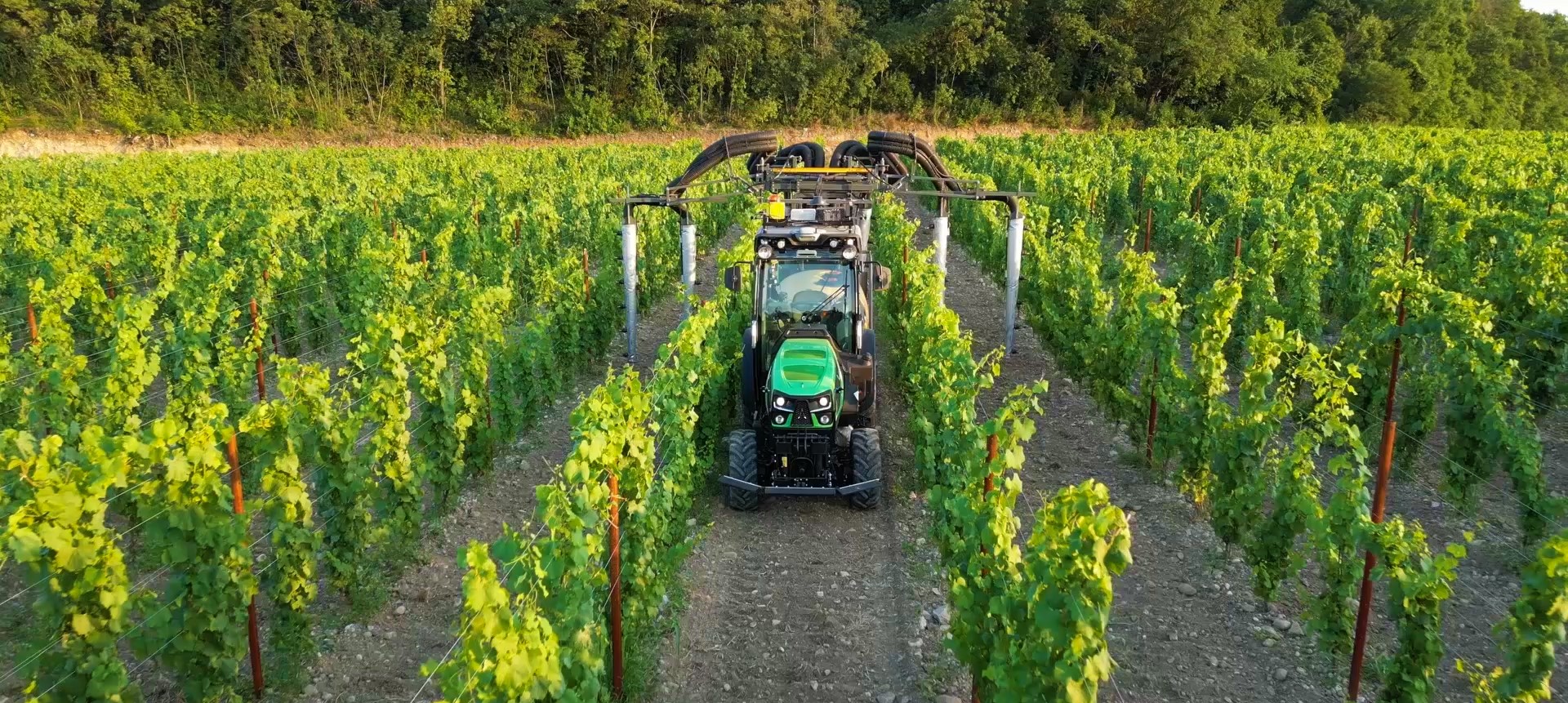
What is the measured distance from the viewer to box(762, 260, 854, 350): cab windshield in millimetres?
7777

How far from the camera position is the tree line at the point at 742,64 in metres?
48.3

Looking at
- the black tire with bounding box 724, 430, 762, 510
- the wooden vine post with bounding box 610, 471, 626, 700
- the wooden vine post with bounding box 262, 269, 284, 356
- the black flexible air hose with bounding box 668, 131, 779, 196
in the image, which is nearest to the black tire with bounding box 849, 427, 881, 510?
the black tire with bounding box 724, 430, 762, 510

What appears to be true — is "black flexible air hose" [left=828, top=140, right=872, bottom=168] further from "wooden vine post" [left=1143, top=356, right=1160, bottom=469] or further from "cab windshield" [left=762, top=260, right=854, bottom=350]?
"wooden vine post" [left=1143, top=356, right=1160, bottom=469]

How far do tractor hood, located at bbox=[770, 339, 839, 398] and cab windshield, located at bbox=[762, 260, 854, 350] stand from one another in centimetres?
55

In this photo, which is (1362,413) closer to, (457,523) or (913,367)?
(913,367)

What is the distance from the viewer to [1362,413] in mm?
8188

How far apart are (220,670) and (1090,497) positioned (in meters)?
4.17

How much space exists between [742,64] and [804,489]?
156ft

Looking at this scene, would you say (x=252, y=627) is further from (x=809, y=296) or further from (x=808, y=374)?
(x=809, y=296)

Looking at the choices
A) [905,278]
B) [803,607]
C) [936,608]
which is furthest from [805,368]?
[905,278]

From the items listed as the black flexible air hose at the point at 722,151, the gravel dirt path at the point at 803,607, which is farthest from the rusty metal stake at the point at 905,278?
the gravel dirt path at the point at 803,607

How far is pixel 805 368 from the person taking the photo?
6945 millimetres

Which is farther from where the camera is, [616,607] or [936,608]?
[936,608]

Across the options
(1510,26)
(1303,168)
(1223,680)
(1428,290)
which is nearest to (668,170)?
(1303,168)
